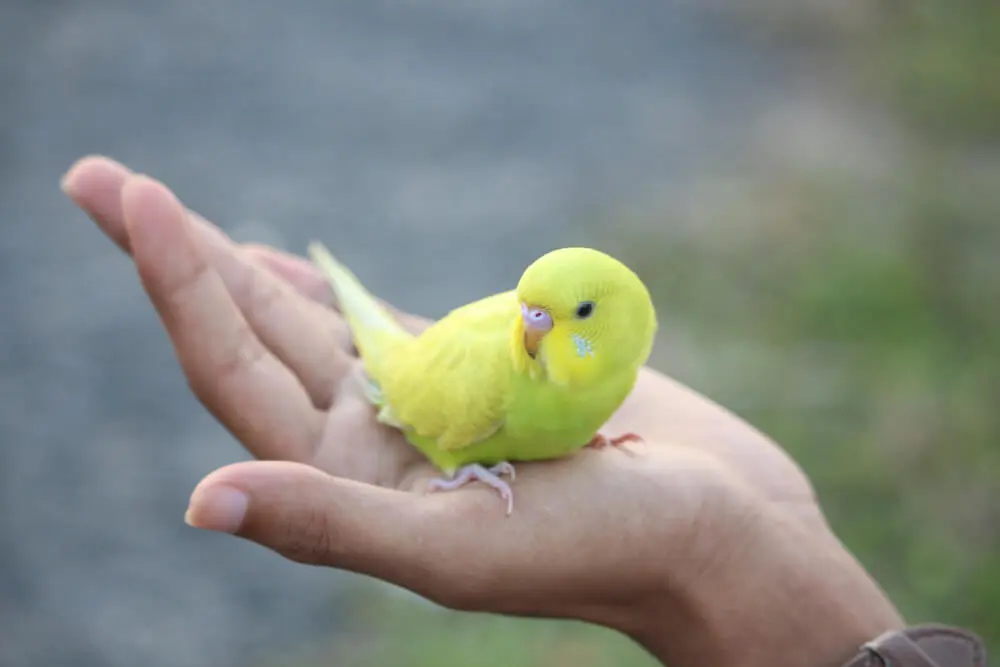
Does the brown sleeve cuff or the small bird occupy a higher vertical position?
the small bird

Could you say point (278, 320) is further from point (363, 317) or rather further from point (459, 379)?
point (459, 379)

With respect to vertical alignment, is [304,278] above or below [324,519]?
above

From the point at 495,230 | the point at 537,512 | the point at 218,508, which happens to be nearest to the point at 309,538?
the point at 218,508

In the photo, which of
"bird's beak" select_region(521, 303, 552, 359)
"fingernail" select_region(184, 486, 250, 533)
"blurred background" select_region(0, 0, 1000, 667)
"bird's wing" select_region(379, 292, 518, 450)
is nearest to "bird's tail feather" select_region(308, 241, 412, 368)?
"bird's wing" select_region(379, 292, 518, 450)

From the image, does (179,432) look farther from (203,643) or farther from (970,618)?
(970,618)

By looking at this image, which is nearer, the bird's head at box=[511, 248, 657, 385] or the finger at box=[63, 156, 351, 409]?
the bird's head at box=[511, 248, 657, 385]

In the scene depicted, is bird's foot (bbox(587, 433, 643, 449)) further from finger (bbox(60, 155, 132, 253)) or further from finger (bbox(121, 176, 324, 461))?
finger (bbox(60, 155, 132, 253))

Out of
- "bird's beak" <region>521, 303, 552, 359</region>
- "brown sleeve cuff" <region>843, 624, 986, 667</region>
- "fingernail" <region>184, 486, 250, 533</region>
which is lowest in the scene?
"brown sleeve cuff" <region>843, 624, 986, 667</region>
